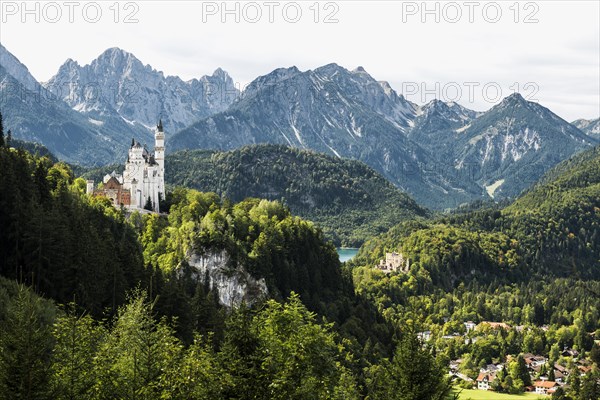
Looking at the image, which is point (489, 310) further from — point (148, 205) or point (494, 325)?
point (148, 205)

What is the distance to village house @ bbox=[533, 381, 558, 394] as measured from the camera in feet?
337

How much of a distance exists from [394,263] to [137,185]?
93591 millimetres

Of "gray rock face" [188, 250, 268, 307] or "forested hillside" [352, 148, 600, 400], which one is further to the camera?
"forested hillside" [352, 148, 600, 400]

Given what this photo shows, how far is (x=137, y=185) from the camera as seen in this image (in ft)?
352

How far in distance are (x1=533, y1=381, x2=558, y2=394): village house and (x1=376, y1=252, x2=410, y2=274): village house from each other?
75.7m

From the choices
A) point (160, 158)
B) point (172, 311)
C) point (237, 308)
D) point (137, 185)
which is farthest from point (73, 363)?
point (160, 158)

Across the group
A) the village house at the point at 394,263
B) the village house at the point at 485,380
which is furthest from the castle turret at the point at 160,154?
the village house at the point at 394,263

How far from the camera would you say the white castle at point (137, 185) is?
4193 inches

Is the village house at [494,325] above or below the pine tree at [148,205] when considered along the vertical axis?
below

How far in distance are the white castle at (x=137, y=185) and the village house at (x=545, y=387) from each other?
198 ft

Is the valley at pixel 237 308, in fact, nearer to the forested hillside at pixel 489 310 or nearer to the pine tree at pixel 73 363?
the pine tree at pixel 73 363

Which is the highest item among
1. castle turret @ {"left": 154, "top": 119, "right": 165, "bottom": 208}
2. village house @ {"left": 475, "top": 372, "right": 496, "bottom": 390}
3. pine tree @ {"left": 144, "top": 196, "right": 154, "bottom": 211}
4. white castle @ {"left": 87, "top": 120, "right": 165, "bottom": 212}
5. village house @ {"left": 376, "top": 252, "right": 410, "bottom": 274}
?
castle turret @ {"left": 154, "top": 119, "right": 165, "bottom": 208}

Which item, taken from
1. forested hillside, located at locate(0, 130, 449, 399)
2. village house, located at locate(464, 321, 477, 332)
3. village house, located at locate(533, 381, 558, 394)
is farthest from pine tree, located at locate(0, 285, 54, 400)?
village house, located at locate(464, 321, 477, 332)

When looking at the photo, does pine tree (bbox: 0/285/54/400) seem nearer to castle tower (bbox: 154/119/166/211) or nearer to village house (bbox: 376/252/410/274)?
castle tower (bbox: 154/119/166/211)
